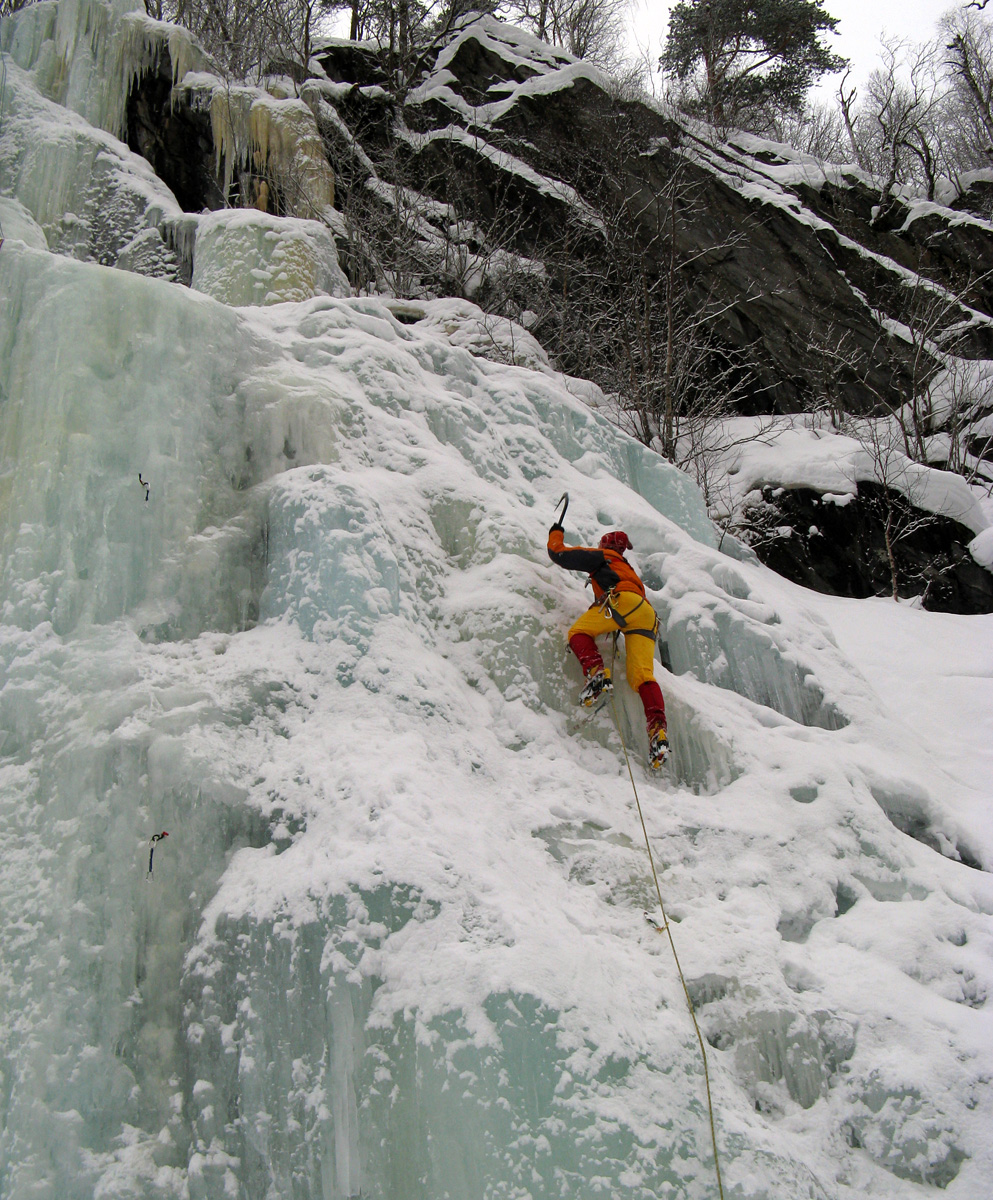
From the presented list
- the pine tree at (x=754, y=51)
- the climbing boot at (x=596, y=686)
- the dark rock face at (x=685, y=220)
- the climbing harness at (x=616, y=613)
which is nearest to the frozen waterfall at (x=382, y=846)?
the climbing boot at (x=596, y=686)

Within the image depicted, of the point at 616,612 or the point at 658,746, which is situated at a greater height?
the point at 616,612

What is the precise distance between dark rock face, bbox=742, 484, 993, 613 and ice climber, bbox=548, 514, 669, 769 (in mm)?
4919

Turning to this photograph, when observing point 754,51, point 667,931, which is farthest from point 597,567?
point 754,51

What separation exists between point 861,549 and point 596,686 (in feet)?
19.4

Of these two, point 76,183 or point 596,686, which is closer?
point 596,686

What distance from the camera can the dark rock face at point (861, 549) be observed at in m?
8.12

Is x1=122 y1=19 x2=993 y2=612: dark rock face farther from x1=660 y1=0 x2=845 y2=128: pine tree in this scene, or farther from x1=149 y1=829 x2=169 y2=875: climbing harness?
x1=149 y1=829 x2=169 y2=875: climbing harness

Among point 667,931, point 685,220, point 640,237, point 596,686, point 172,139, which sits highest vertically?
point 685,220

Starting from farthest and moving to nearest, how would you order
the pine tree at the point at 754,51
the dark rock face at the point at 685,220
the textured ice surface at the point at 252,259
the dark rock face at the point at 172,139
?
the pine tree at the point at 754,51 → the dark rock face at the point at 685,220 → the dark rock face at the point at 172,139 → the textured ice surface at the point at 252,259

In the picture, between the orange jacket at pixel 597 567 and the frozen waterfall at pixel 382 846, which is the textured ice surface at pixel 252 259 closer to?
the frozen waterfall at pixel 382 846

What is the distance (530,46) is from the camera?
44.3 feet

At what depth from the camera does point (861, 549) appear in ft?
28.1

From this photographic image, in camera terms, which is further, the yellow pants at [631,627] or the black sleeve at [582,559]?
the black sleeve at [582,559]

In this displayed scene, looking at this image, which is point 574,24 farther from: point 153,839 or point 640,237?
point 153,839
